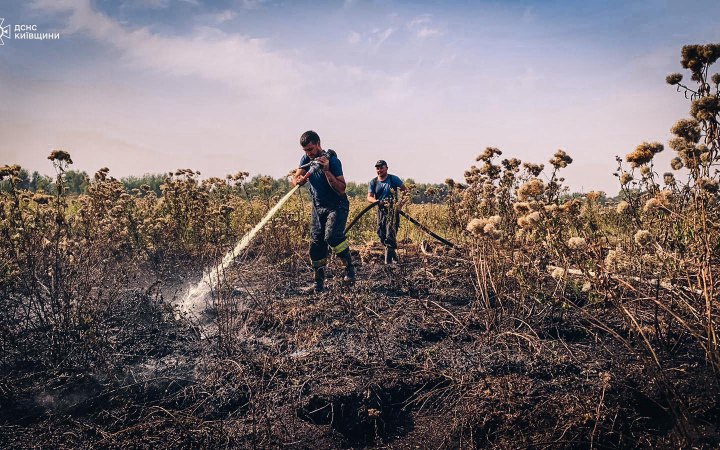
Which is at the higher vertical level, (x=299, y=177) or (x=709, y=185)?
(x=299, y=177)

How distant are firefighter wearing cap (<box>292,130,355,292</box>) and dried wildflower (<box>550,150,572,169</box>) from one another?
8.41ft

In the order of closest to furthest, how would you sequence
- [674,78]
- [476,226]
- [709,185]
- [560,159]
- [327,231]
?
[709,185] < [674,78] < [476,226] < [560,159] < [327,231]

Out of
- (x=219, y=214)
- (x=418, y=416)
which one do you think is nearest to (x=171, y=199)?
(x=219, y=214)

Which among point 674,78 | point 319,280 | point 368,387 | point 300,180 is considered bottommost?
point 368,387

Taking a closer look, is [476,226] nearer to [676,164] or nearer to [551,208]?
[551,208]

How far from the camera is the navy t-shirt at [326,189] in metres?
5.68

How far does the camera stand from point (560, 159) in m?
4.20

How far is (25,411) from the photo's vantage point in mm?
3012

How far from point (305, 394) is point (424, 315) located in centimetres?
160

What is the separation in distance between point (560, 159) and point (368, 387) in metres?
2.82

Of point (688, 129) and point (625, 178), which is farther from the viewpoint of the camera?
point (625, 178)

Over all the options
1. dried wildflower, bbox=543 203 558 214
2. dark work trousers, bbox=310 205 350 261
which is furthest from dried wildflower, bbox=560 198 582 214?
dark work trousers, bbox=310 205 350 261

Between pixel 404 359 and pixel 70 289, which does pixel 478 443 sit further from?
pixel 70 289

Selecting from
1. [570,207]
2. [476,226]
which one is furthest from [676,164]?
[476,226]
